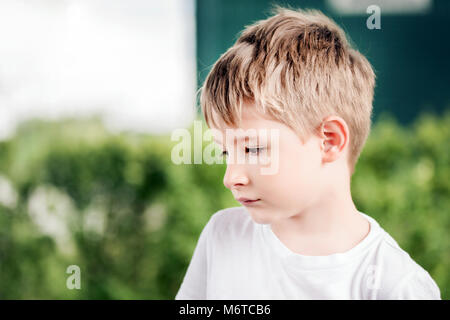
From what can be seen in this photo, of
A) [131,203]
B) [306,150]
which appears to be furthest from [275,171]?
[131,203]

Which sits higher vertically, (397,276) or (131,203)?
(397,276)

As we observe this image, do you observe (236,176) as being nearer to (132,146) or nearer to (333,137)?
(333,137)

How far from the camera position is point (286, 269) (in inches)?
Result: 42.4

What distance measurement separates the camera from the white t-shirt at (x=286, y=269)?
0.98 m

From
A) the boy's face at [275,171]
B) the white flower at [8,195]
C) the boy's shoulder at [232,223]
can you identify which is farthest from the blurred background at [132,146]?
the boy's face at [275,171]

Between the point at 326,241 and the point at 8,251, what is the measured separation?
1.55 metres

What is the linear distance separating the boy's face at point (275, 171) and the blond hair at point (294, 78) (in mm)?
19

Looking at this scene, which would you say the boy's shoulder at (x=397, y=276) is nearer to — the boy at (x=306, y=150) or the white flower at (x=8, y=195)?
the boy at (x=306, y=150)

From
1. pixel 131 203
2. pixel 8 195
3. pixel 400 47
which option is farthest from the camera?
pixel 8 195

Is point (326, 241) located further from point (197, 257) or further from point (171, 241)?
point (171, 241)

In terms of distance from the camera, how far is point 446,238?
177 cm

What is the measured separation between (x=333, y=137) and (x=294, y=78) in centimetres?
13

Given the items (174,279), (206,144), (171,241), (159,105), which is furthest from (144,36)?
(174,279)

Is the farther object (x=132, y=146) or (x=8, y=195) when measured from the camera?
(x=8, y=195)
